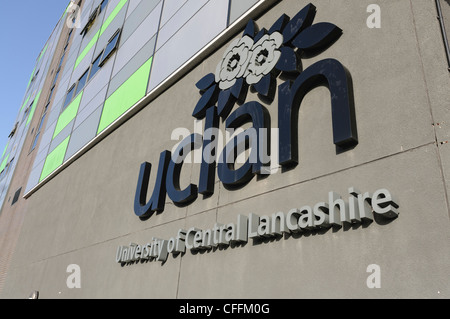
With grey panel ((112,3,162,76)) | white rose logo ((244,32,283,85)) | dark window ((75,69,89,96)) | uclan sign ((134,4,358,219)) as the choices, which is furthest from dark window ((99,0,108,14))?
white rose logo ((244,32,283,85))

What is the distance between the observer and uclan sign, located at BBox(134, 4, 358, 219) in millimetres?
4727

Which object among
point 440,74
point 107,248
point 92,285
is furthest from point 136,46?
point 440,74

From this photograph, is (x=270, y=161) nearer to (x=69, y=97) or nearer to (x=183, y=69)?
(x=183, y=69)

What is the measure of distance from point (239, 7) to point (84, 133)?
8.19m

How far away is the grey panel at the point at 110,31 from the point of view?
45.6 feet

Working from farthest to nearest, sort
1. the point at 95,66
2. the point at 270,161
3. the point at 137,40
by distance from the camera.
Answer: the point at 95,66
the point at 137,40
the point at 270,161

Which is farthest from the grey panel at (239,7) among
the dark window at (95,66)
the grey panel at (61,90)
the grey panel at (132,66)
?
the grey panel at (61,90)

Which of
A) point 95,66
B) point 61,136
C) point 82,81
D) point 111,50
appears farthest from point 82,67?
point 111,50

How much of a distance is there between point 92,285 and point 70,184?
16.9 feet

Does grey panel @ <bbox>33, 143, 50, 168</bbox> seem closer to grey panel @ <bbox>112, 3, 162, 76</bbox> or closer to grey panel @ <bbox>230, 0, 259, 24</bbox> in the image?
grey panel @ <bbox>112, 3, 162, 76</bbox>

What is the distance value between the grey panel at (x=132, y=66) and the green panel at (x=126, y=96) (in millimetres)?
186

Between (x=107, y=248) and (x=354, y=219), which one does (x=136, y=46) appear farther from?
(x=354, y=219)

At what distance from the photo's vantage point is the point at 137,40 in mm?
11672

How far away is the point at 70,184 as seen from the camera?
12719 mm
